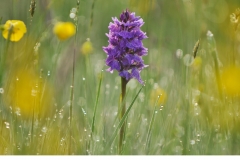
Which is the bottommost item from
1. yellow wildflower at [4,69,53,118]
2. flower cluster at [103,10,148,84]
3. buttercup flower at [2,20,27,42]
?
yellow wildflower at [4,69,53,118]

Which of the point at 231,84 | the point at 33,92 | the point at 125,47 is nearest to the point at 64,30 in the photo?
the point at 33,92

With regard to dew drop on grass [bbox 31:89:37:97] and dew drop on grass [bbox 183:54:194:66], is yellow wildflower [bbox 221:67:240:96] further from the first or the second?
dew drop on grass [bbox 31:89:37:97]

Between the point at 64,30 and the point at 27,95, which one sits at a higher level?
the point at 64,30

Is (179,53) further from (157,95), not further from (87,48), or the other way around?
(87,48)

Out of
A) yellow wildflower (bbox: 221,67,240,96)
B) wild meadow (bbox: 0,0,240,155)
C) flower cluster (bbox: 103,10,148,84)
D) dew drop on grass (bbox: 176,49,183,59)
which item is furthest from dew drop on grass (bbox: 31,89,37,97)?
yellow wildflower (bbox: 221,67,240,96)

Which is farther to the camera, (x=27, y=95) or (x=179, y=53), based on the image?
(x=179, y=53)

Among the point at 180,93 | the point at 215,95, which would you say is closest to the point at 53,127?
the point at 180,93

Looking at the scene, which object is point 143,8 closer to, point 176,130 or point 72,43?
point 72,43
